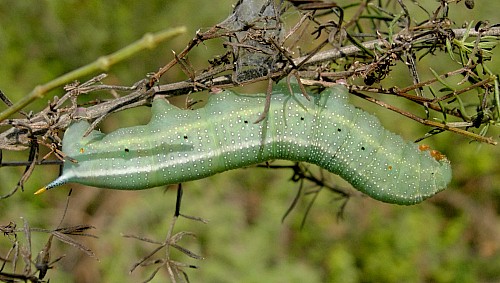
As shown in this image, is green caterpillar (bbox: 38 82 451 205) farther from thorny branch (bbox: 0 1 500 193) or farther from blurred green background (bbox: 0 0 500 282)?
blurred green background (bbox: 0 0 500 282)

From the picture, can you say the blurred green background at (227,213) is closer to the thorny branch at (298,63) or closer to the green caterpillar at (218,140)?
the green caterpillar at (218,140)

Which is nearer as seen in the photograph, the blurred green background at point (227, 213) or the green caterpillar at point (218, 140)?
the green caterpillar at point (218, 140)

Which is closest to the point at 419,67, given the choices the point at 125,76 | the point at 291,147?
the point at 125,76

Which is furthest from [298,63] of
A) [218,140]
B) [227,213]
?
[227,213]

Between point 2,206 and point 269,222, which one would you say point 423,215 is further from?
point 2,206

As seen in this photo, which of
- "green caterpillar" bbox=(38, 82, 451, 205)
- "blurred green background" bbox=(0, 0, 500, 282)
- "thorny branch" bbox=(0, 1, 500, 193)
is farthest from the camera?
"blurred green background" bbox=(0, 0, 500, 282)

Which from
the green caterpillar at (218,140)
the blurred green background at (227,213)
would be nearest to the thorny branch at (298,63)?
the green caterpillar at (218,140)

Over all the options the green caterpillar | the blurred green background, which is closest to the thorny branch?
the green caterpillar
